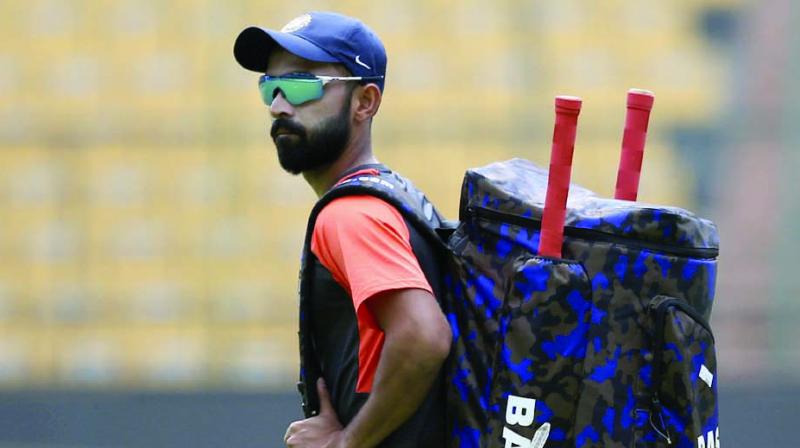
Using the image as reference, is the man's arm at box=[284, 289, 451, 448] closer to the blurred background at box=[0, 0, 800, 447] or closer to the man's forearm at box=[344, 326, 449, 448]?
the man's forearm at box=[344, 326, 449, 448]

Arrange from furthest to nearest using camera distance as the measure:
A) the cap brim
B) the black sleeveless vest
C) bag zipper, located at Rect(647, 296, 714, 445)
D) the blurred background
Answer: the blurred background → the cap brim → the black sleeveless vest → bag zipper, located at Rect(647, 296, 714, 445)

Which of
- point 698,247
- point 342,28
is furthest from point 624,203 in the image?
point 342,28

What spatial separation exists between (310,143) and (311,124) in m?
0.04

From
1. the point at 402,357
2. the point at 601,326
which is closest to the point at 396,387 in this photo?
the point at 402,357

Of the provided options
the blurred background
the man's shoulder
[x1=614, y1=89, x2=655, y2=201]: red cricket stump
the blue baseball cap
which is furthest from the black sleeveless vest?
the blurred background

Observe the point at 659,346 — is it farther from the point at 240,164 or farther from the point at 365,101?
the point at 240,164

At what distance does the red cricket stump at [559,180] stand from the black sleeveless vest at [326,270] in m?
0.27

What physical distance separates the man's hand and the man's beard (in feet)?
1.39

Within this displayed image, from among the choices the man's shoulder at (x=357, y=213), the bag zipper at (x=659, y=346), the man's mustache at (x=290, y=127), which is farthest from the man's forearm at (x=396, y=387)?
the man's mustache at (x=290, y=127)

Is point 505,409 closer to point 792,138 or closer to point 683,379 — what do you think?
point 683,379

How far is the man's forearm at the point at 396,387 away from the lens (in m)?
2.29

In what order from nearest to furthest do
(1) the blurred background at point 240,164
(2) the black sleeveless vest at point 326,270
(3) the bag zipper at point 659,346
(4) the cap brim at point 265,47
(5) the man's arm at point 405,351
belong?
1. (3) the bag zipper at point 659,346
2. (5) the man's arm at point 405,351
3. (2) the black sleeveless vest at point 326,270
4. (4) the cap brim at point 265,47
5. (1) the blurred background at point 240,164

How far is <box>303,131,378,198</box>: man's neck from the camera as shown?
2611mm

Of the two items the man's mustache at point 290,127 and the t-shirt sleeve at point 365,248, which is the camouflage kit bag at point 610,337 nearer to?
the t-shirt sleeve at point 365,248
